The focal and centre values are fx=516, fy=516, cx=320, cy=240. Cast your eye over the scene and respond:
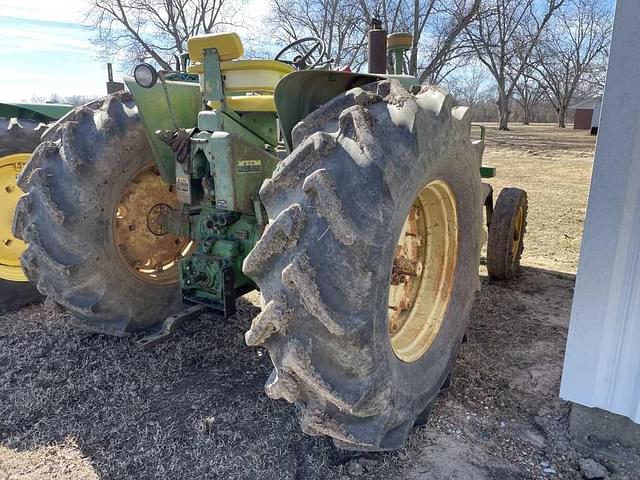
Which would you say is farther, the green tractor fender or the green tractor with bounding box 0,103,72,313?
the green tractor fender

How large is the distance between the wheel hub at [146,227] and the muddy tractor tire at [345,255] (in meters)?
1.59

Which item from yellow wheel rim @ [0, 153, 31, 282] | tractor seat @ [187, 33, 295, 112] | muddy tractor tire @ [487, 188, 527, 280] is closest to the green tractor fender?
yellow wheel rim @ [0, 153, 31, 282]

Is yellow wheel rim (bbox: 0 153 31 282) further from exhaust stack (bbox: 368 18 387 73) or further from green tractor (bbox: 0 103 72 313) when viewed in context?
exhaust stack (bbox: 368 18 387 73)

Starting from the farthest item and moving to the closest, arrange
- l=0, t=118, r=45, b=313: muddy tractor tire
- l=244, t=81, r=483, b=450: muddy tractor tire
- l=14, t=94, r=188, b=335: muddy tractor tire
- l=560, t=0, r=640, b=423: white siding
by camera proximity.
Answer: l=0, t=118, r=45, b=313: muddy tractor tire < l=14, t=94, r=188, b=335: muddy tractor tire < l=560, t=0, r=640, b=423: white siding < l=244, t=81, r=483, b=450: muddy tractor tire

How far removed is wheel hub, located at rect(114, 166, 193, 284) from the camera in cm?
319

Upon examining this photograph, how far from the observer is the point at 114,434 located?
8.00 feet

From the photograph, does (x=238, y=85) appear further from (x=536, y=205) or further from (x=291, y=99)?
(x=536, y=205)

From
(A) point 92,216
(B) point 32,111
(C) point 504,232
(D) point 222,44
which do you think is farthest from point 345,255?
(B) point 32,111

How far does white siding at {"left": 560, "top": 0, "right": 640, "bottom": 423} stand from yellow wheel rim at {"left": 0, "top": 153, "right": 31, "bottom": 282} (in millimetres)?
3888

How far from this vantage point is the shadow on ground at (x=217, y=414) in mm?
2244

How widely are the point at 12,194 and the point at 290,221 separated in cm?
334

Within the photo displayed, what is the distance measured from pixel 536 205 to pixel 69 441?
318 inches

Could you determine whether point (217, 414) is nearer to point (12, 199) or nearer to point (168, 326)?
point (168, 326)

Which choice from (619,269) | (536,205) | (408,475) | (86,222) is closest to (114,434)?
(86,222)
